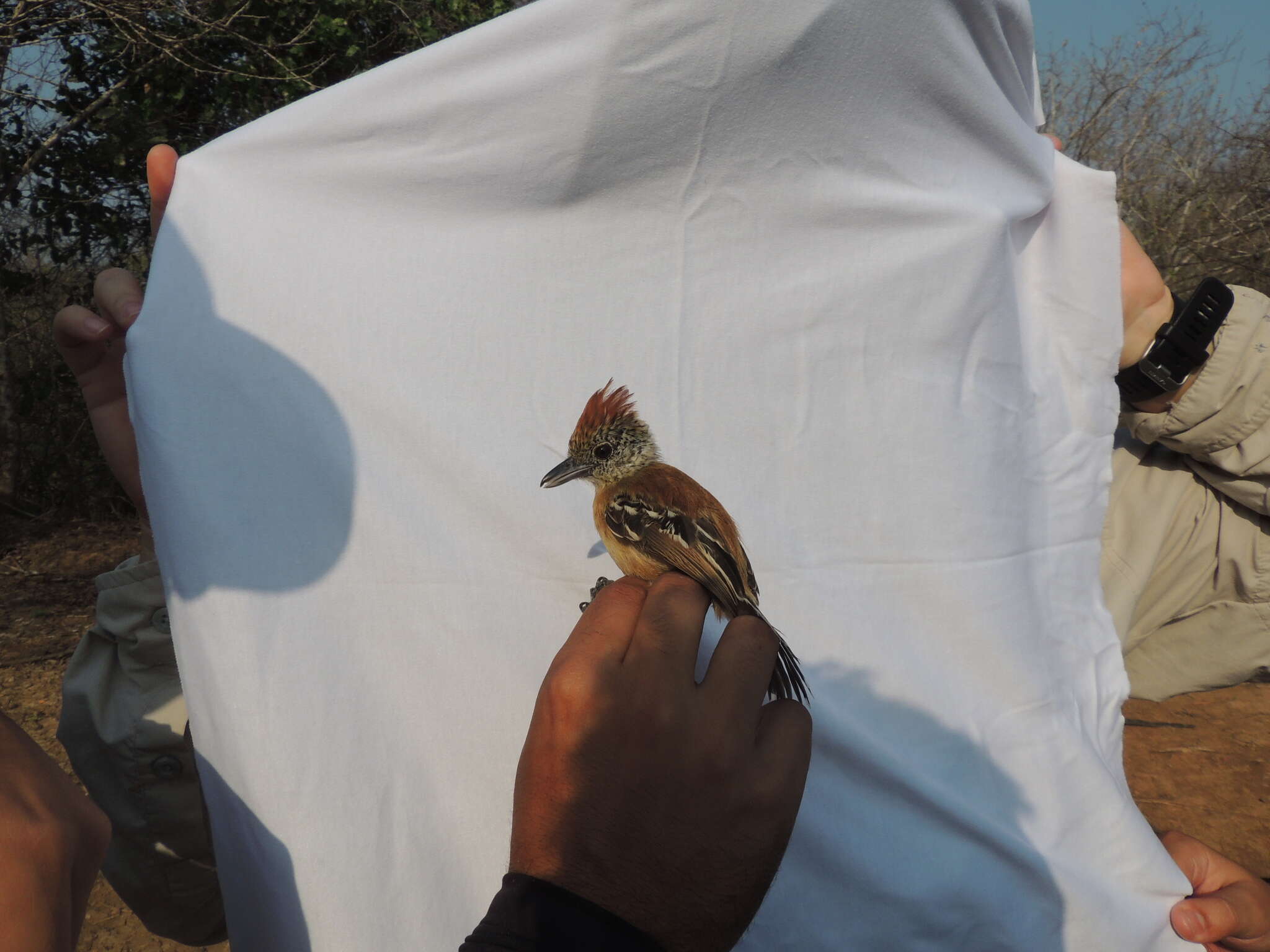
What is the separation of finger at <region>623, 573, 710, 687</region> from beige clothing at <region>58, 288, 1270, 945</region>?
5.19 feet

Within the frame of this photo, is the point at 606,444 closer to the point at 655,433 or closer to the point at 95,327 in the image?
the point at 655,433

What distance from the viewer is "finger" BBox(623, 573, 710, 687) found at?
4.09ft

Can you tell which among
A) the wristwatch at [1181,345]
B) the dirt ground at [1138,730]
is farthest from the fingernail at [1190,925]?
the dirt ground at [1138,730]

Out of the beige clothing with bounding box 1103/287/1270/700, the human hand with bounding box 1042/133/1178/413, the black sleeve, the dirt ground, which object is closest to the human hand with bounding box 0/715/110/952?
the black sleeve

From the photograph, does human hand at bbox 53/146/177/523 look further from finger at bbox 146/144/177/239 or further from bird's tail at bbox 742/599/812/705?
bird's tail at bbox 742/599/812/705

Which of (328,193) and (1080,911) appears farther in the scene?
(328,193)

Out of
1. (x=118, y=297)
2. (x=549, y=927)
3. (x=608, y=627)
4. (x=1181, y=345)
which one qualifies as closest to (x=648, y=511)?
(x=608, y=627)

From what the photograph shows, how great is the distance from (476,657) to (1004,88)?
2159mm

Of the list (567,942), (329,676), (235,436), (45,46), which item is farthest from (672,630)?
(45,46)

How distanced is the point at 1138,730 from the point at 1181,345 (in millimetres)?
4728

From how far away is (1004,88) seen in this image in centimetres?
242

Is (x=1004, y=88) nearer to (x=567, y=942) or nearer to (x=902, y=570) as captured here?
(x=902, y=570)

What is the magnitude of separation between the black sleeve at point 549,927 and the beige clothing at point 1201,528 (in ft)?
7.66

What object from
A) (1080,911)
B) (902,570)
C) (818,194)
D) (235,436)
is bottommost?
(1080,911)
